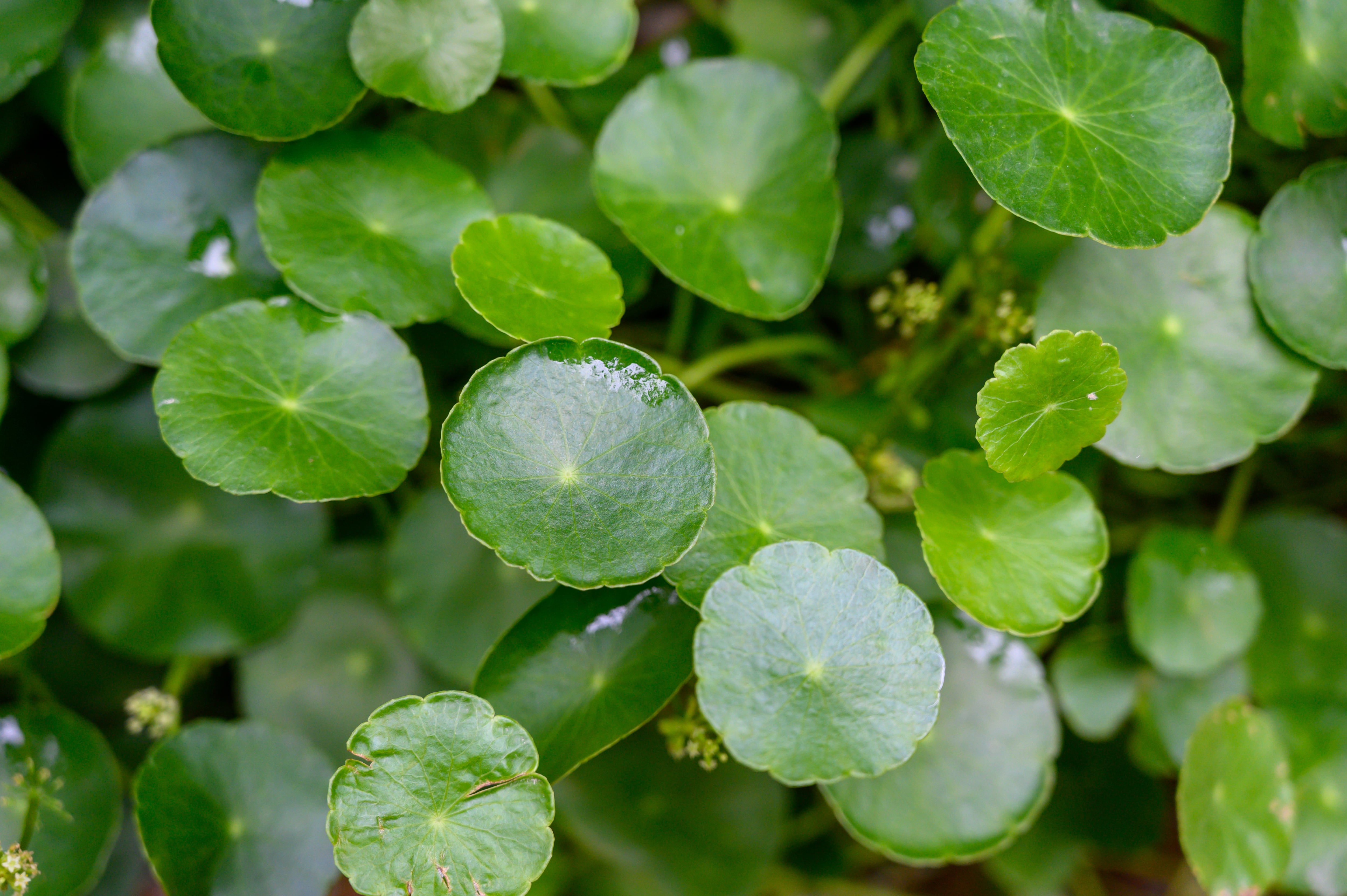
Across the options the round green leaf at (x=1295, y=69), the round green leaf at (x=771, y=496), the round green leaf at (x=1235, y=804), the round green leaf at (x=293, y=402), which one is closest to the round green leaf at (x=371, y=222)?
the round green leaf at (x=293, y=402)

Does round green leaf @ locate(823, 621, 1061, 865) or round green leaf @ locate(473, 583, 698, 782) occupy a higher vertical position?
round green leaf @ locate(473, 583, 698, 782)

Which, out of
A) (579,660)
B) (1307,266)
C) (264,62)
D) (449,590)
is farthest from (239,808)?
(1307,266)

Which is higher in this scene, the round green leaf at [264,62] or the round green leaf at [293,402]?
the round green leaf at [264,62]

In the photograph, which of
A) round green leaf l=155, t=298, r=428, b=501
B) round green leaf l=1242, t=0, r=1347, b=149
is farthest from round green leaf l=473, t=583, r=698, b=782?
round green leaf l=1242, t=0, r=1347, b=149

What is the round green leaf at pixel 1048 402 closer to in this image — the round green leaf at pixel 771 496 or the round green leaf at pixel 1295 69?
the round green leaf at pixel 771 496

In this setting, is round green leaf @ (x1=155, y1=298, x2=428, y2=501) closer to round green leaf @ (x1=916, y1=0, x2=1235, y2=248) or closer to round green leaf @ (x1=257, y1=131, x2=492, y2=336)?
round green leaf @ (x1=257, y1=131, x2=492, y2=336)

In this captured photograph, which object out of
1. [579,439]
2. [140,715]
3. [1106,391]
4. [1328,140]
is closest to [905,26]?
[1328,140]
